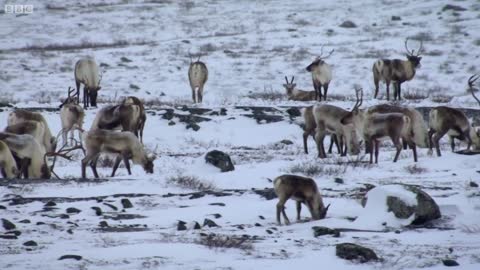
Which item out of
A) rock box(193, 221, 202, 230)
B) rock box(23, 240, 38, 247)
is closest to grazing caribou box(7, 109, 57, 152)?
rock box(193, 221, 202, 230)

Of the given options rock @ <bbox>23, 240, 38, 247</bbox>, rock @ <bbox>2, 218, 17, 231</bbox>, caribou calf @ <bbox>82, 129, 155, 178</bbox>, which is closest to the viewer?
rock @ <bbox>23, 240, 38, 247</bbox>

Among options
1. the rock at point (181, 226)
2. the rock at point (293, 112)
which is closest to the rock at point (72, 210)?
the rock at point (181, 226)

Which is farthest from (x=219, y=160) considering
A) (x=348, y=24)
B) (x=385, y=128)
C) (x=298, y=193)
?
(x=348, y=24)

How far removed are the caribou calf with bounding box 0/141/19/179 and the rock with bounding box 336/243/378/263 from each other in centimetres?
612

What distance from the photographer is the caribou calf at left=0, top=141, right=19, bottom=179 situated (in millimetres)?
10930

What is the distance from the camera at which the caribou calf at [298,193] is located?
841cm

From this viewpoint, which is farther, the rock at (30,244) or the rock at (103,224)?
the rock at (103,224)

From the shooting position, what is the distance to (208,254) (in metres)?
6.54

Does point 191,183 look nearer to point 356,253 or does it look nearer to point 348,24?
point 356,253

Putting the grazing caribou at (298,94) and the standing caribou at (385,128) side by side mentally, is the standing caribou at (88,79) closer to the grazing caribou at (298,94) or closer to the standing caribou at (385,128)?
the grazing caribou at (298,94)

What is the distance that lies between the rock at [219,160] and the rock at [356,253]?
570 cm

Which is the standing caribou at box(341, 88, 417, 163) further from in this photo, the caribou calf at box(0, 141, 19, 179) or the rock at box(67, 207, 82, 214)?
the rock at box(67, 207, 82, 214)

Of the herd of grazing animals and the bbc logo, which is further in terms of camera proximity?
the bbc logo

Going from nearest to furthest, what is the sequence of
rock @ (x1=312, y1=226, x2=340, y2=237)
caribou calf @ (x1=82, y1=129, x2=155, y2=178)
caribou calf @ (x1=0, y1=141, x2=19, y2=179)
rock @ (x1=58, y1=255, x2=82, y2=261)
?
1. rock @ (x1=58, y1=255, x2=82, y2=261)
2. rock @ (x1=312, y1=226, x2=340, y2=237)
3. caribou calf @ (x1=0, y1=141, x2=19, y2=179)
4. caribou calf @ (x1=82, y1=129, x2=155, y2=178)
